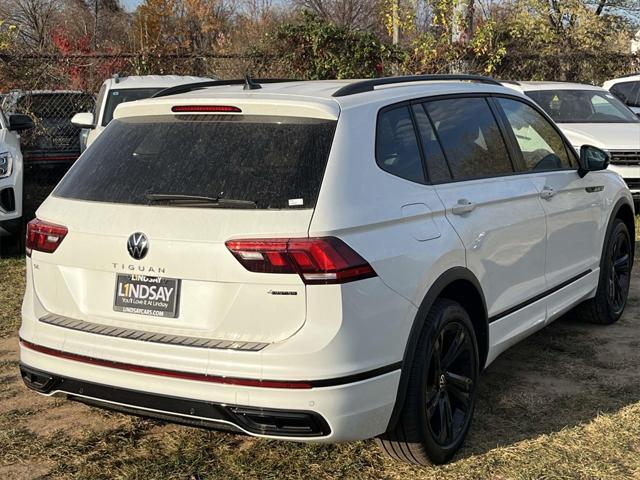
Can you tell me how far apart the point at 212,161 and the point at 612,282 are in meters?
3.64

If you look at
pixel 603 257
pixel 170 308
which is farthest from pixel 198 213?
pixel 603 257

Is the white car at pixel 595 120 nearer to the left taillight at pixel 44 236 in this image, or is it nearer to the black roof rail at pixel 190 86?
the black roof rail at pixel 190 86

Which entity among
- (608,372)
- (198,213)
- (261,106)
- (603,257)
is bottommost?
(608,372)

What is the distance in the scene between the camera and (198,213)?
316cm

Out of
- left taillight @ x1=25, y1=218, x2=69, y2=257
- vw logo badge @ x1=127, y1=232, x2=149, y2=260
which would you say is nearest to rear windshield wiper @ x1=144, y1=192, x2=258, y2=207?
vw logo badge @ x1=127, y1=232, x2=149, y2=260

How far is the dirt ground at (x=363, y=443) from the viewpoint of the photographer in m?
3.66

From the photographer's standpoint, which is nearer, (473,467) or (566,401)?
(473,467)

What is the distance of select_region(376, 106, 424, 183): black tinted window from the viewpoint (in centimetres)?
347

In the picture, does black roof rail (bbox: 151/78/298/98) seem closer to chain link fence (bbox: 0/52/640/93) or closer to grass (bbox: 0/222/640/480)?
Result: grass (bbox: 0/222/640/480)

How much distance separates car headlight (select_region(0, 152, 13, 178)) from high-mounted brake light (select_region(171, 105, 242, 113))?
518 centimetres

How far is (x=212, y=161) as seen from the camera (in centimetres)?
331

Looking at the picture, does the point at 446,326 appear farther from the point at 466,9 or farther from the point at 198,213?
the point at 466,9

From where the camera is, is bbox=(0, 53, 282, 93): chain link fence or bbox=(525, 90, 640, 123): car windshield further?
bbox=(0, 53, 282, 93): chain link fence

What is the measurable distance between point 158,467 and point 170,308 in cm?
94
